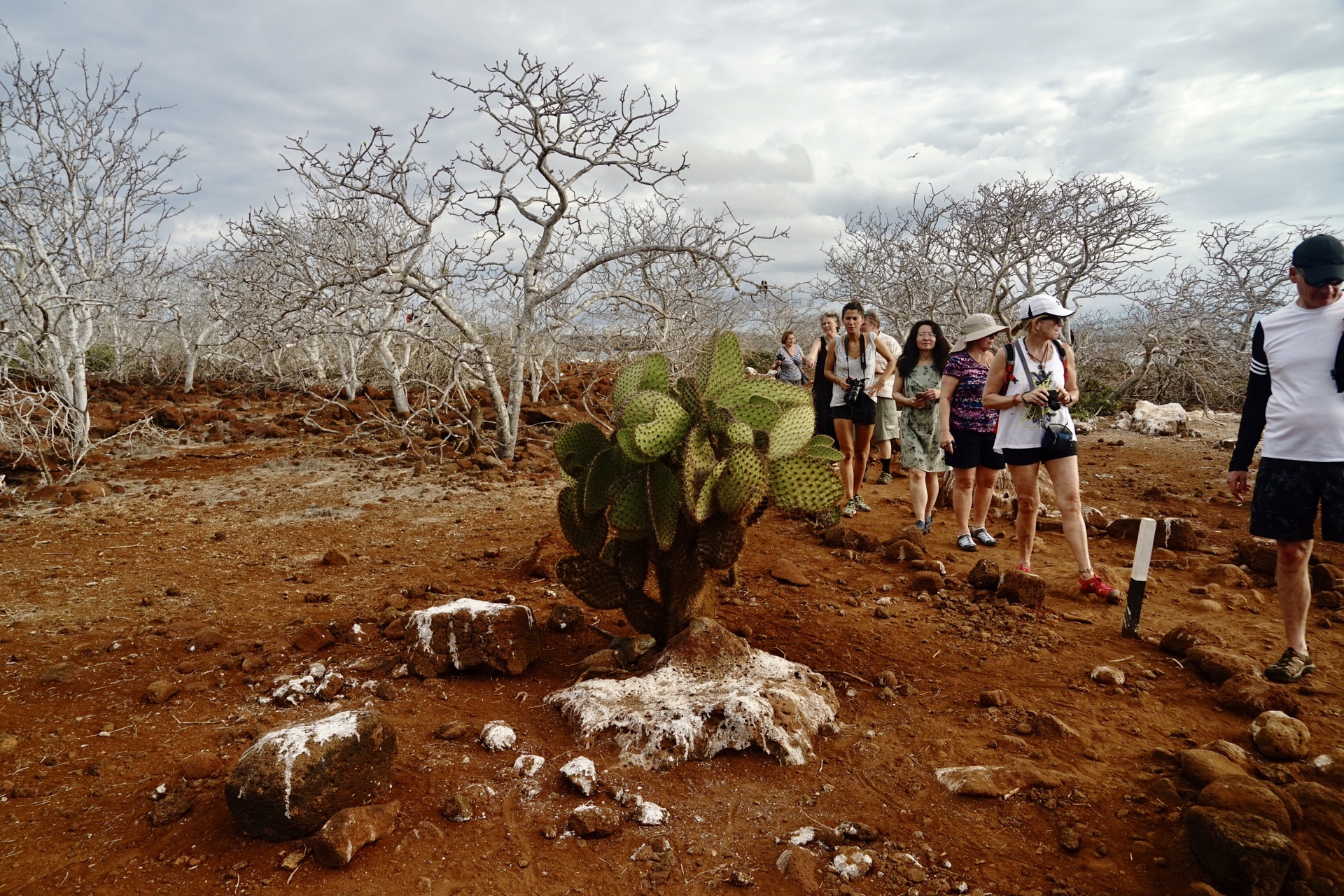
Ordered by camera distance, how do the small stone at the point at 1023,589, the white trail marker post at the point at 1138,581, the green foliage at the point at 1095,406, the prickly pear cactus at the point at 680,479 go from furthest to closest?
the green foliage at the point at 1095,406
the small stone at the point at 1023,589
the white trail marker post at the point at 1138,581
the prickly pear cactus at the point at 680,479

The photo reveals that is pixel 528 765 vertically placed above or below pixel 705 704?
below

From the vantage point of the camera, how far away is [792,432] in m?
3.17

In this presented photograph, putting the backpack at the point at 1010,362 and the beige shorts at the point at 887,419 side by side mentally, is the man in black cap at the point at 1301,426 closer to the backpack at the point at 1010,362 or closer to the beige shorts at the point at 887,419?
the backpack at the point at 1010,362

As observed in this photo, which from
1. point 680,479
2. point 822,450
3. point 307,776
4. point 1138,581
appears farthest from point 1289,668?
point 307,776

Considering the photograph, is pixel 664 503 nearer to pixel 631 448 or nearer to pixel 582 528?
pixel 631 448

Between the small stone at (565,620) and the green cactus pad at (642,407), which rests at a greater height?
the green cactus pad at (642,407)

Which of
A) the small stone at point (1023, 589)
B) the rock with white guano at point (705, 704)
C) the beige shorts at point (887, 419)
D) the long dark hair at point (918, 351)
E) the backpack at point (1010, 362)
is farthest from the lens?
the beige shorts at point (887, 419)

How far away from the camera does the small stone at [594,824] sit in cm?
212

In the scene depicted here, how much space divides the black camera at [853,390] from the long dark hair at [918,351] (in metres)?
0.34

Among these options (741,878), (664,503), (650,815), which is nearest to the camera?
(741,878)

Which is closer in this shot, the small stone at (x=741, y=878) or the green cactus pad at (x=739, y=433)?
the small stone at (x=741, y=878)

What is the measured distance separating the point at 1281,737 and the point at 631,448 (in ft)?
7.70

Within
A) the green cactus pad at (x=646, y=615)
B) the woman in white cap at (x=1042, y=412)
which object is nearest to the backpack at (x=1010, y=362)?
the woman in white cap at (x=1042, y=412)

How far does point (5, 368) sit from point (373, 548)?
14.3 ft
